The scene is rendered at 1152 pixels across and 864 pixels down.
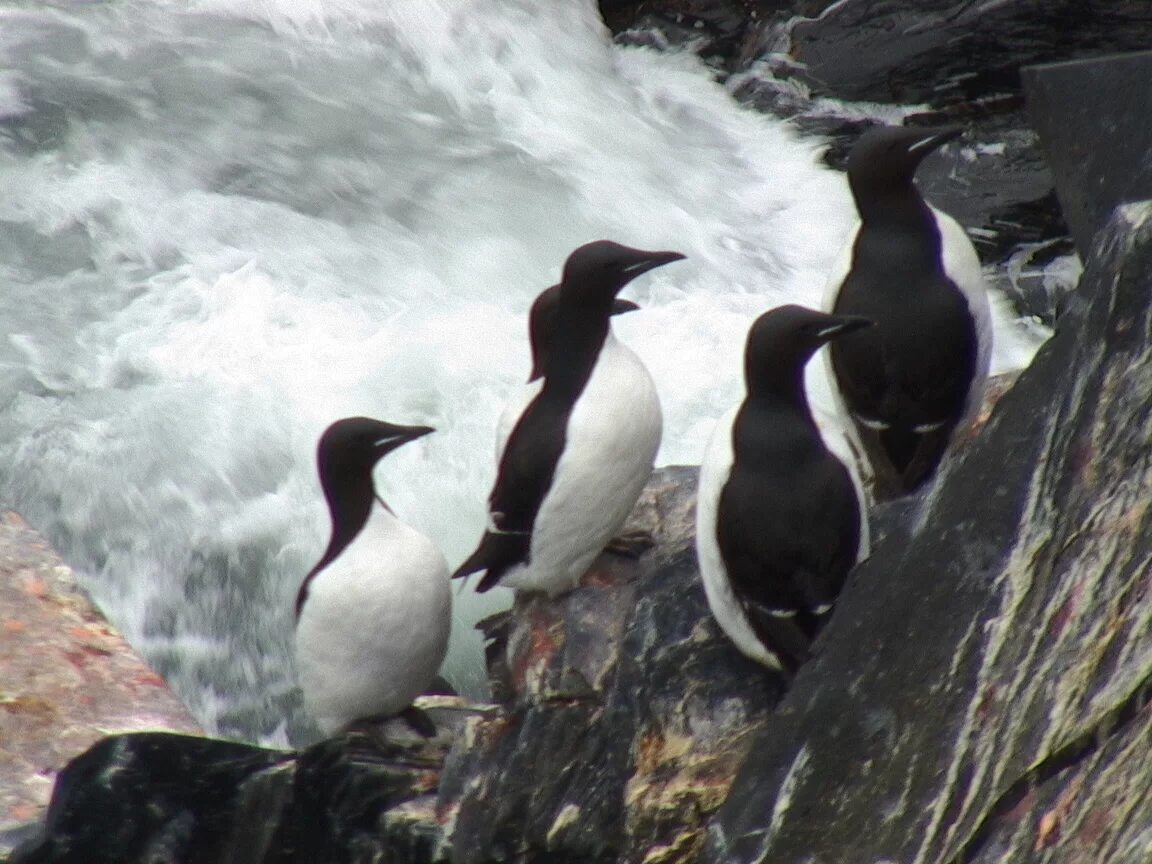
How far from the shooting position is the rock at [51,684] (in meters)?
4.15

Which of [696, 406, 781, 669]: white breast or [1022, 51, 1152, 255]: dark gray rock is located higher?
[1022, 51, 1152, 255]: dark gray rock

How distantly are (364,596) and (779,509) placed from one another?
1434 millimetres

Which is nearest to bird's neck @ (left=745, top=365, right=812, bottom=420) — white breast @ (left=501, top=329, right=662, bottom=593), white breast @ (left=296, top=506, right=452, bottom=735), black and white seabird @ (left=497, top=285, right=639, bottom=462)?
white breast @ (left=501, top=329, right=662, bottom=593)

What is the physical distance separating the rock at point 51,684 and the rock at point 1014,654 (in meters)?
1.86

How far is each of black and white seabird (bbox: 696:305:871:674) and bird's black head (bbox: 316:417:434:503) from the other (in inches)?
46.4

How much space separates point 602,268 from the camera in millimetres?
4293

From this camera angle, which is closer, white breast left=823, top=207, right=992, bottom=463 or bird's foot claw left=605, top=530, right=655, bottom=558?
white breast left=823, top=207, right=992, bottom=463

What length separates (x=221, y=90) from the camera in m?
8.92

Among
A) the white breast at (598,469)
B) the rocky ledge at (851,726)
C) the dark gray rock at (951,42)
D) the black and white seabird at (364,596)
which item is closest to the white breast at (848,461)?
the rocky ledge at (851,726)

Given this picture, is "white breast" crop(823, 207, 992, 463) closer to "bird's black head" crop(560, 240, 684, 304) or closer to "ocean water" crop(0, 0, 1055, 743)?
"bird's black head" crop(560, 240, 684, 304)

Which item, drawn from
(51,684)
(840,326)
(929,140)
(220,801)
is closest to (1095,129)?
(929,140)

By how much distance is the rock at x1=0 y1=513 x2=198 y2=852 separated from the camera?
163 inches

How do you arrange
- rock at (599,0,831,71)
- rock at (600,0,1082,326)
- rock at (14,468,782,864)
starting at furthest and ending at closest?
1. rock at (599,0,831,71)
2. rock at (600,0,1082,326)
3. rock at (14,468,782,864)

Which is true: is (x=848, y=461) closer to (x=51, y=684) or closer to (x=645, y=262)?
(x=645, y=262)
